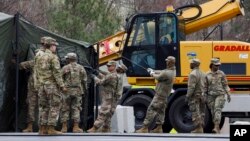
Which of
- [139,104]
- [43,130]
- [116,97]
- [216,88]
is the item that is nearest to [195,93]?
[216,88]

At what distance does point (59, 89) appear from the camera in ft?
39.7

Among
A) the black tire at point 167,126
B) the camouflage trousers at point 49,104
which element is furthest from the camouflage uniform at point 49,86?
the black tire at point 167,126

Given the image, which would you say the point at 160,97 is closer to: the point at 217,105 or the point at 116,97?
the point at 116,97

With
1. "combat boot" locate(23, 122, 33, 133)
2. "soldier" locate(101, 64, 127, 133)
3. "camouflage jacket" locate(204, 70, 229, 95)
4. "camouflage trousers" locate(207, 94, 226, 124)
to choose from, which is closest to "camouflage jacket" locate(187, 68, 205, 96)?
"camouflage jacket" locate(204, 70, 229, 95)

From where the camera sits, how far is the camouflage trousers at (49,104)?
11984 millimetres

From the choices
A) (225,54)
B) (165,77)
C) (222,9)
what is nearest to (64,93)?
(165,77)

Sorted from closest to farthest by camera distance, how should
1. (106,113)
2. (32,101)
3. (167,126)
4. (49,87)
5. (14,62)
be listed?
(49,87), (32,101), (14,62), (106,113), (167,126)

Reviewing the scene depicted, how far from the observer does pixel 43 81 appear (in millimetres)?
12078

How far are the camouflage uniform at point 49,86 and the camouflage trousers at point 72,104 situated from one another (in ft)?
4.45

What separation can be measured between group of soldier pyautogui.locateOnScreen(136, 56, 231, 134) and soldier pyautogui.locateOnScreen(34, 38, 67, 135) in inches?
100

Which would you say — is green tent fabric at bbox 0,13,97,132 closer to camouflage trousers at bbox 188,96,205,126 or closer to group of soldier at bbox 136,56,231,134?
group of soldier at bbox 136,56,231,134

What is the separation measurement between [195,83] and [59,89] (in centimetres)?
340

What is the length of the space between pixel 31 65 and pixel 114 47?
563 centimetres

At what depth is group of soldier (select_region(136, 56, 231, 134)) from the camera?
1403 centimetres
